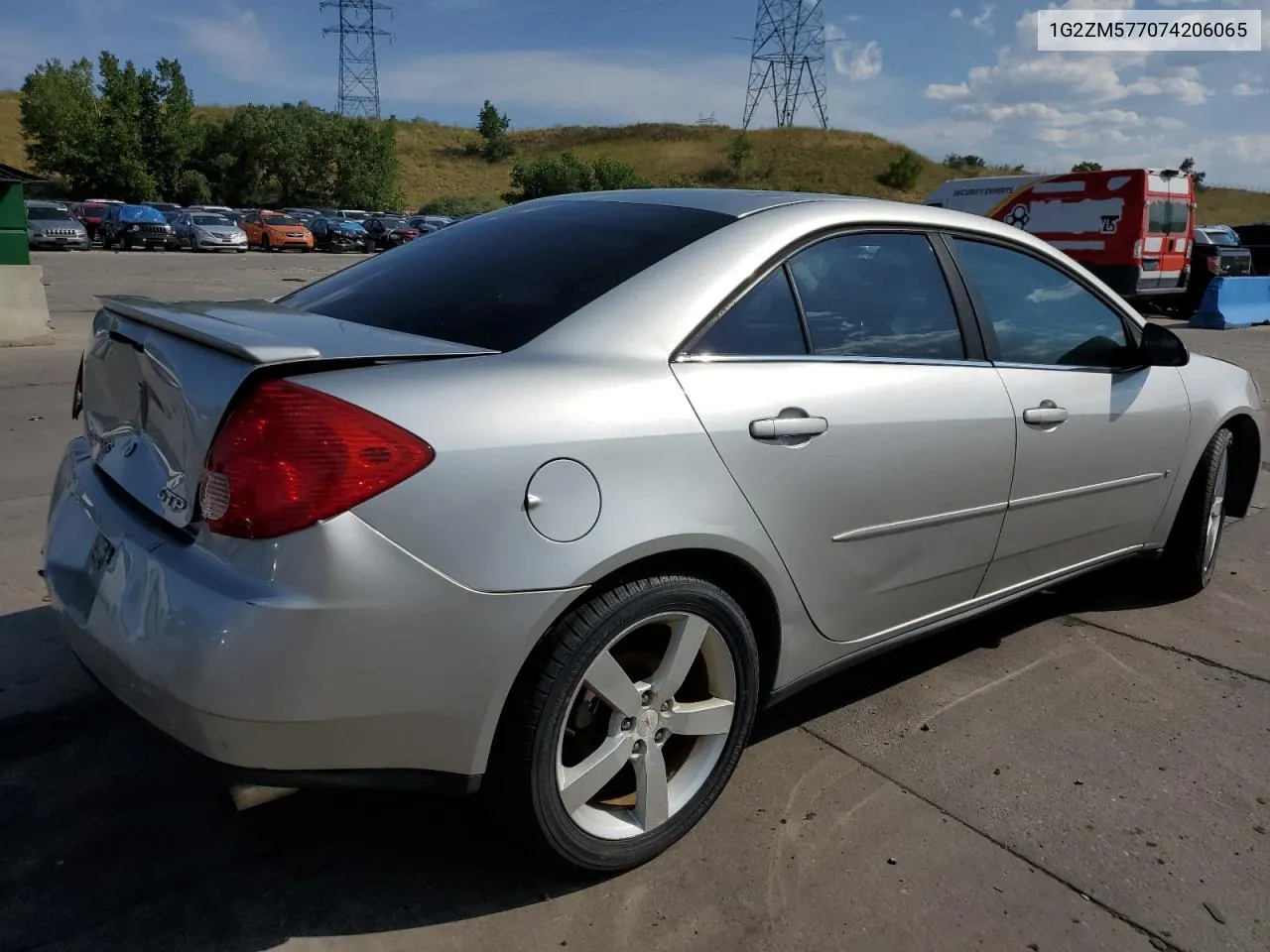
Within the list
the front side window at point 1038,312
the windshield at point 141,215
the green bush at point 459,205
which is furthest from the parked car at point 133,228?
the front side window at point 1038,312

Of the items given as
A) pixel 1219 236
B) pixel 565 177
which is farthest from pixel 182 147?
pixel 1219 236

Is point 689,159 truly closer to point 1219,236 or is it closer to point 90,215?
point 90,215

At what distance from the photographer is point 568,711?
215 centimetres

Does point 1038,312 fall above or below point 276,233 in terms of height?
below

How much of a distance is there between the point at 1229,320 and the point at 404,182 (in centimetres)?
7834

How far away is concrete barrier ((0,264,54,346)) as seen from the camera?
1028 centimetres

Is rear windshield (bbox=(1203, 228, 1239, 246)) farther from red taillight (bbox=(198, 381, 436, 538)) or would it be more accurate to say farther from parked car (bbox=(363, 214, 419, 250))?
red taillight (bbox=(198, 381, 436, 538))

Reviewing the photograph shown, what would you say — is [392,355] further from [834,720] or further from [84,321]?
[84,321]

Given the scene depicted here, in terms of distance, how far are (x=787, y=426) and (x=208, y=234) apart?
3593cm

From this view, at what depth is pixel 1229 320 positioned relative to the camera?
18234 mm

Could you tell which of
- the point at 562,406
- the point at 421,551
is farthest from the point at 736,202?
the point at 421,551

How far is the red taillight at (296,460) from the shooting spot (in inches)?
73.4

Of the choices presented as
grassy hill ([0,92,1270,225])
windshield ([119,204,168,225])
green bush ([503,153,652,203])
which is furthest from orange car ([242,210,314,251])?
grassy hill ([0,92,1270,225])

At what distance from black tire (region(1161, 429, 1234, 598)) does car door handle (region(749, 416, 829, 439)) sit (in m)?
2.48
